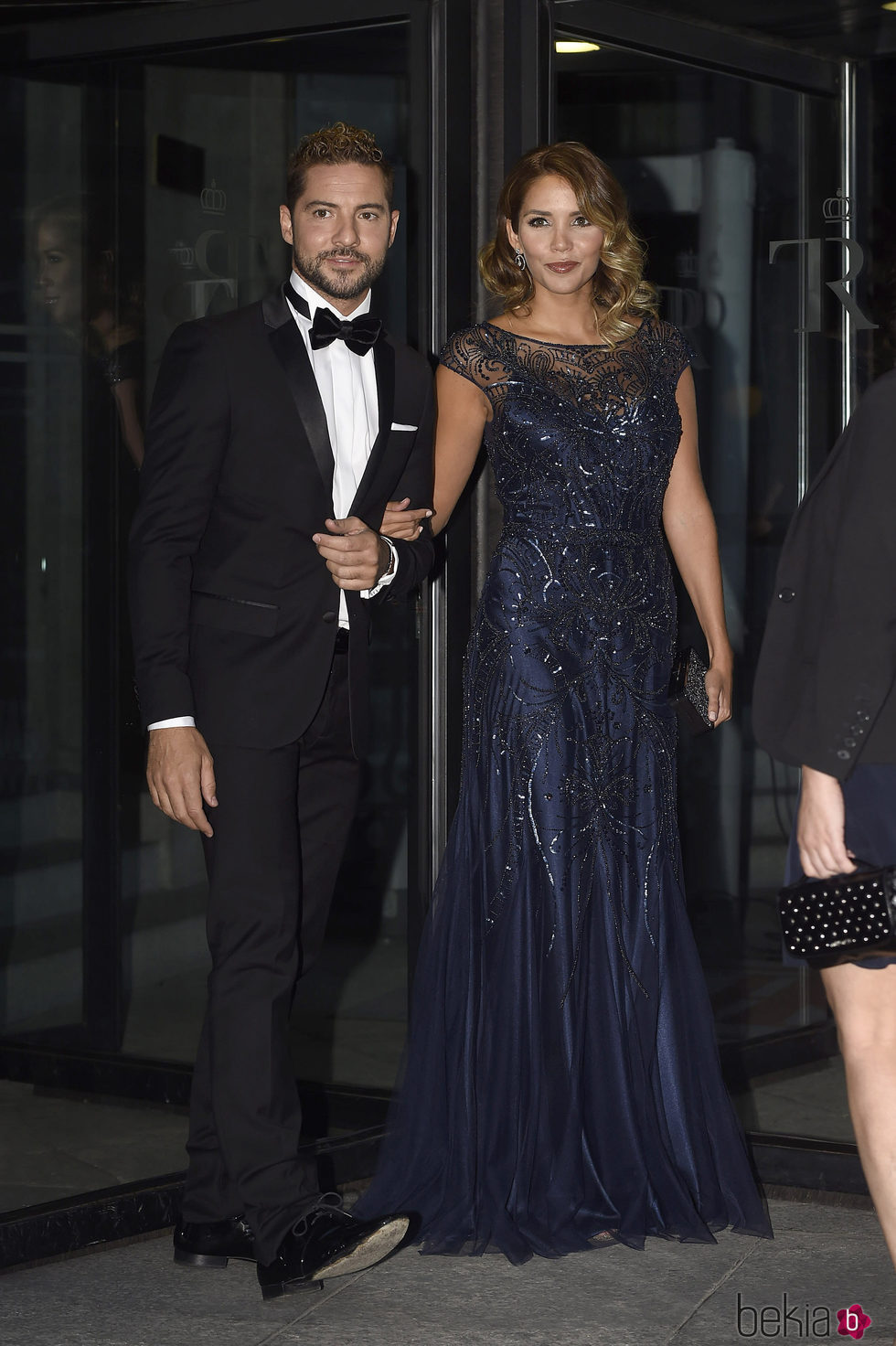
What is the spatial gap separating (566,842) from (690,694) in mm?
399

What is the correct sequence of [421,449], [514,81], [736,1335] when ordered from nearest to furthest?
1. [736,1335]
2. [421,449]
3. [514,81]

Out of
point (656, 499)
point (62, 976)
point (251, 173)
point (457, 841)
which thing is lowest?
point (62, 976)

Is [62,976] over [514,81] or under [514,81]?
under

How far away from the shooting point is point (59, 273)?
3.75m

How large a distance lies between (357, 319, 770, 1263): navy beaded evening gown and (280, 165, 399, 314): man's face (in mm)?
398

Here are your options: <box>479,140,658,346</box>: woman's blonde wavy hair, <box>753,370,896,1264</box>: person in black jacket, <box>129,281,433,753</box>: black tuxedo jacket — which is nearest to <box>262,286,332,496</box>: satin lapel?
<box>129,281,433,753</box>: black tuxedo jacket

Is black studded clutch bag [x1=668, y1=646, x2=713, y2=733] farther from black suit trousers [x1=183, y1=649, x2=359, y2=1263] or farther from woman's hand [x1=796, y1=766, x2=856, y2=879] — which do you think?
woman's hand [x1=796, y1=766, x2=856, y2=879]

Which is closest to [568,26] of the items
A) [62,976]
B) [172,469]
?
[172,469]

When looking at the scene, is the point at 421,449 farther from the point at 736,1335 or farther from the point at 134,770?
the point at 736,1335

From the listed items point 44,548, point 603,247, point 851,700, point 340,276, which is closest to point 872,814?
point 851,700

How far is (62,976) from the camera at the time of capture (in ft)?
13.1

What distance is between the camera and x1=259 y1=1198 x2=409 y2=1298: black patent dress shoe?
284 cm

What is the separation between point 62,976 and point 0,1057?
0.76 ft

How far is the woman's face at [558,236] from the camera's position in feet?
10.8
